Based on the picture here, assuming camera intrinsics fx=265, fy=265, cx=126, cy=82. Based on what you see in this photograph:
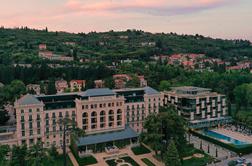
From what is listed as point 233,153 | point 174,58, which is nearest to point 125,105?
point 233,153

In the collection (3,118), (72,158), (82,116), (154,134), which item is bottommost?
(72,158)

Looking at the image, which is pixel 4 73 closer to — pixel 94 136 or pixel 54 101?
pixel 54 101

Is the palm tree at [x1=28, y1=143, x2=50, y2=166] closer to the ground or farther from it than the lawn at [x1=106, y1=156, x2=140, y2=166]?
farther from it

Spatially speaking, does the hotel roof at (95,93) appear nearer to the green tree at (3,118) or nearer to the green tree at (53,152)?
the green tree at (53,152)

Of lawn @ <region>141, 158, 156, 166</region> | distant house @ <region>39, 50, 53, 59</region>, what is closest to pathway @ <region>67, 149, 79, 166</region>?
lawn @ <region>141, 158, 156, 166</region>

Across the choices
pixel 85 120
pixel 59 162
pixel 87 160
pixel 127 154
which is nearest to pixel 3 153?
pixel 59 162

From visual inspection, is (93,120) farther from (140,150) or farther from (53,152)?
(140,150)

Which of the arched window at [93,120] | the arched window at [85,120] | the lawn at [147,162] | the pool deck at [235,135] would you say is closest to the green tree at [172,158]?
the lawn at [147,162]

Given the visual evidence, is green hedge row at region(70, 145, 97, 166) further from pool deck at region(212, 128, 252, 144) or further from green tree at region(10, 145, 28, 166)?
pool deck at region(212, 128, 252, 144)
